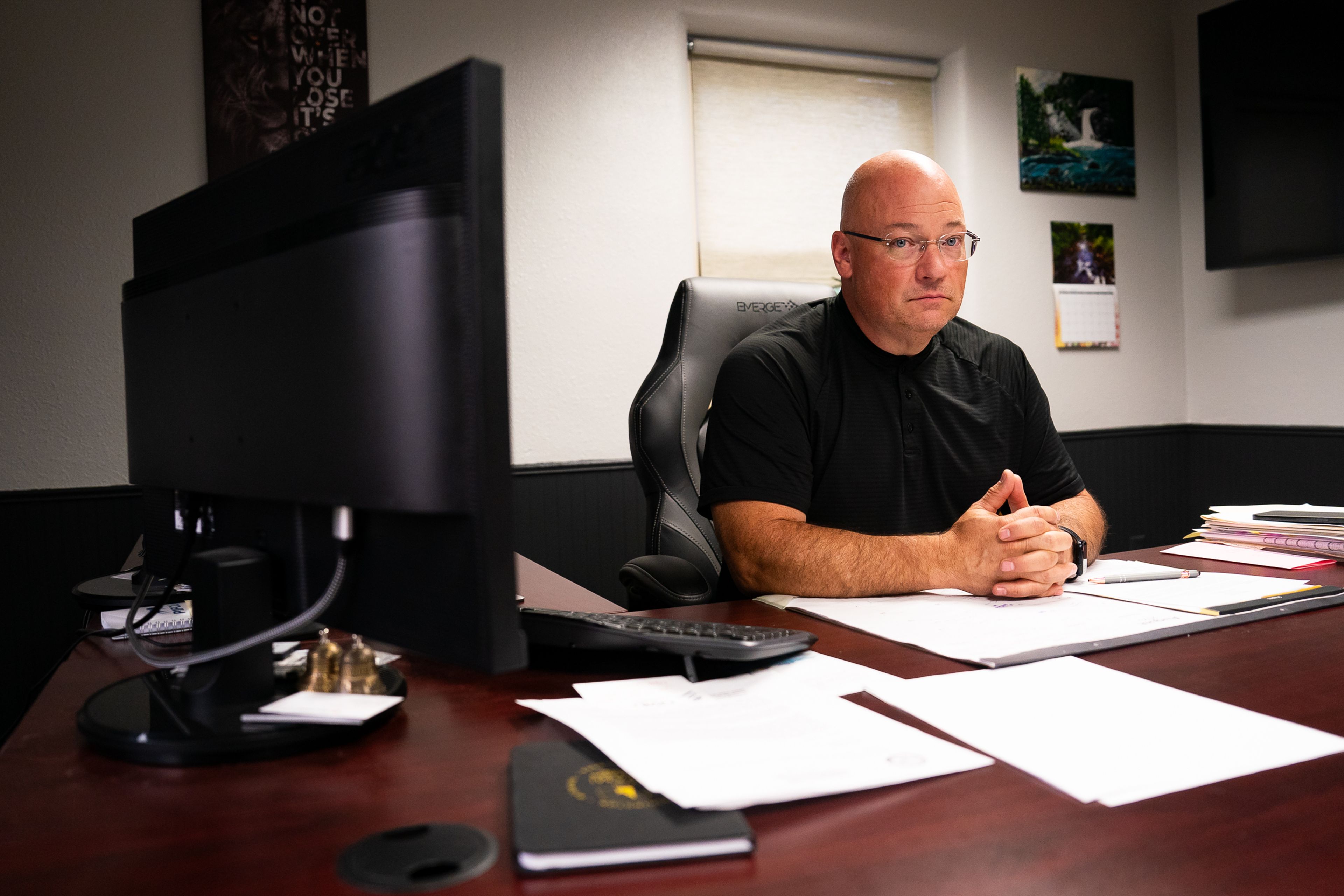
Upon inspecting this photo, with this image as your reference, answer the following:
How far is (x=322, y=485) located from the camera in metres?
0.61

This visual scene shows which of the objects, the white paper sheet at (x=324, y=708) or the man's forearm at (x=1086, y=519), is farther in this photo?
the man's forearm at (x=1086, y=519)

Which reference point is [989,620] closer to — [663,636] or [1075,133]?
[663,636]

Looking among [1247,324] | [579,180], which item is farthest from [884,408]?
[1247,324]

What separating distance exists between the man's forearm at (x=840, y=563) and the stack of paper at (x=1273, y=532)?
0.59 m

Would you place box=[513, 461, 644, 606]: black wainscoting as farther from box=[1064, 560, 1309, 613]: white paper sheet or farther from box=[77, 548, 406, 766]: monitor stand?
box=[77, 548, 406, 766]: monitor stand

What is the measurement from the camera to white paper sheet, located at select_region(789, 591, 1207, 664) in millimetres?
872

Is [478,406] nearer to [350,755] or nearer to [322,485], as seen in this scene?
[322,485]

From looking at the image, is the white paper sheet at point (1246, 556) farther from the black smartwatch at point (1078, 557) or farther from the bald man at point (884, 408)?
the black smartwatch at point (1078, 557)

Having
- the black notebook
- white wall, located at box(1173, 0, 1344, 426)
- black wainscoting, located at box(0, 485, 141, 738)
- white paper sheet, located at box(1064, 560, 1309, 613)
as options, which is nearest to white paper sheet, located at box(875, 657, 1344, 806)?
the black notebook

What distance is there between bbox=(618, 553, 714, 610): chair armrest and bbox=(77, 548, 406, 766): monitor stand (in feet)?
2.36

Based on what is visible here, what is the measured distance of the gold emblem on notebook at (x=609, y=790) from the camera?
1.69ft

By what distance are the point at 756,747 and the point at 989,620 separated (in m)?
0.49

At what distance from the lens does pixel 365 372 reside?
0.57 metres

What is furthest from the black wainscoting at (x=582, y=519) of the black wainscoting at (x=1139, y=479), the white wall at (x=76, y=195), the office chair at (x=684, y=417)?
the black wainscoting at (x=1139, y=479)
